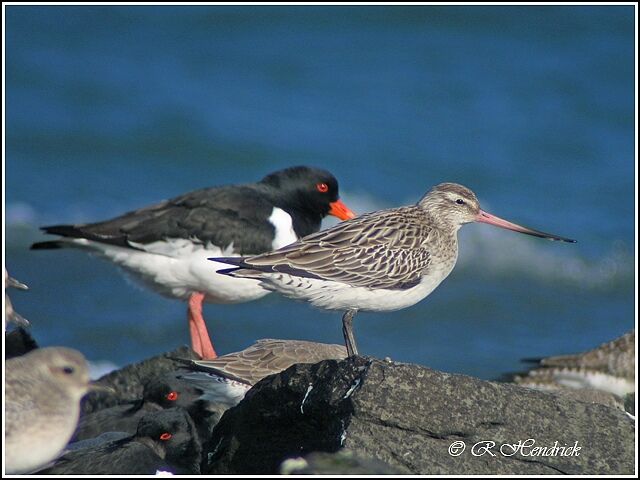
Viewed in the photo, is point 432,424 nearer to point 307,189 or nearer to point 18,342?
point 18,342

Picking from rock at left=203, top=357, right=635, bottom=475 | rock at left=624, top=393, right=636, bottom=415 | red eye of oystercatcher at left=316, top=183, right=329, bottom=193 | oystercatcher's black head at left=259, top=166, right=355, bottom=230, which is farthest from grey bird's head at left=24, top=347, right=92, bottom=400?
red eye of oystercatcher at left=316, top=183, right=329, bottom=193

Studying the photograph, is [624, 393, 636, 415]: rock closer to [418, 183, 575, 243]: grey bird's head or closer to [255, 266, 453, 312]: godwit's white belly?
[418, 183, 575, 243]: grey bird's head

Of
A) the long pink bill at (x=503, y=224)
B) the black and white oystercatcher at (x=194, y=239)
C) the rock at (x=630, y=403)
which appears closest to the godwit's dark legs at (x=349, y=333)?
the long pink bill at (x=503, y=224)

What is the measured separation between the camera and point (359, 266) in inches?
283

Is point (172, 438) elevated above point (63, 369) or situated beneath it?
elevated above

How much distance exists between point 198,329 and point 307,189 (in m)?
1.72

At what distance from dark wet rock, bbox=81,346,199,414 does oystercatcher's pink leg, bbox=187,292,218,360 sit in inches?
47.3

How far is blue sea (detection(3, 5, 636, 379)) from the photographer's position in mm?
13758

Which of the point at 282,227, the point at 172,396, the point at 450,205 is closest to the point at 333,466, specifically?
the point at 450,205

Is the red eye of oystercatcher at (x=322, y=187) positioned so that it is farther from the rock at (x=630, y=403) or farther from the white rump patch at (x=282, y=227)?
the rock at (x=630, y=403)

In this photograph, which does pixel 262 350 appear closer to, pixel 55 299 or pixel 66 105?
pixel 55 299

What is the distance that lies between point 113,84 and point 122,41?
4.38 ft

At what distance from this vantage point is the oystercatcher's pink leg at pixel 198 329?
10.4 meters

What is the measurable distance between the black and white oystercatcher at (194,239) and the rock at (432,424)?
381 centimetres
